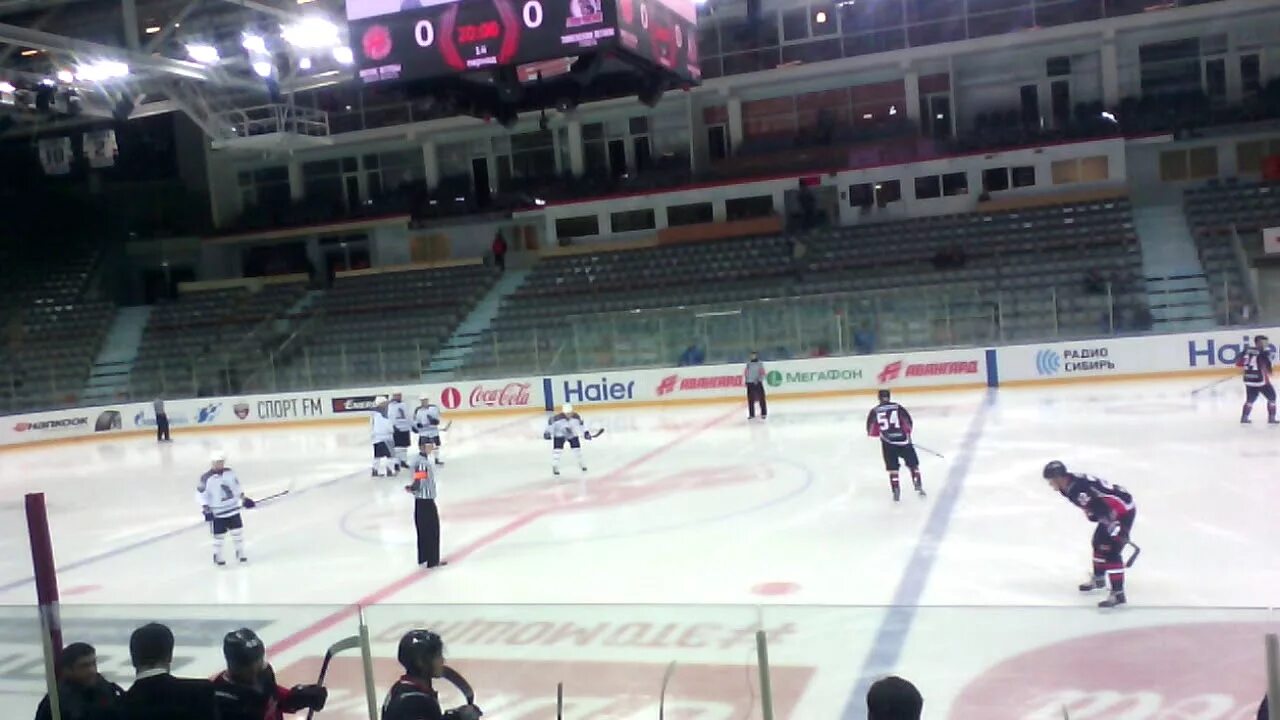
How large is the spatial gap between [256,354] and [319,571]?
17.4 meters

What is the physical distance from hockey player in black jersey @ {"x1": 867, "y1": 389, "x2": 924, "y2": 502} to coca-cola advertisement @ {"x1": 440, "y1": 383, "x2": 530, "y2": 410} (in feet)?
39.6

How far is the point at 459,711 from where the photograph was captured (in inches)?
131

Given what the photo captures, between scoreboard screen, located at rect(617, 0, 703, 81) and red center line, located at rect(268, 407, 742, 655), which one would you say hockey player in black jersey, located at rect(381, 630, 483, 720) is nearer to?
red center line, located at rect(268, 407, 742, 655)

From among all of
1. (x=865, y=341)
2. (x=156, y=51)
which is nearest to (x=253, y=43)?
(x=156, y=51)

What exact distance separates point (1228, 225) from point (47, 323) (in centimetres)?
2989

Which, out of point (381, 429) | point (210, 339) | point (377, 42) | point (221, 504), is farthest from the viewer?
point (210, 339)

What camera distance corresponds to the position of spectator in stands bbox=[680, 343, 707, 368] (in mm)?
20609

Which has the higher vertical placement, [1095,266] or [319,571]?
[1095,266]

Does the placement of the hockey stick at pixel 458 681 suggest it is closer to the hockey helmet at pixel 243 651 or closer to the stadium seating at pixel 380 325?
the hockey helmet at pixel 243 651

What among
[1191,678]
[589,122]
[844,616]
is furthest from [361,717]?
[589,122]

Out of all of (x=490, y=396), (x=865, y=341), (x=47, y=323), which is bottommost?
(x=490, y=396)

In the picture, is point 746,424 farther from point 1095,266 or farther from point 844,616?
point 844,616

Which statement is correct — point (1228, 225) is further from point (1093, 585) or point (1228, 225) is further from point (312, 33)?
point (312, 33)

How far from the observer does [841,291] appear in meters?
22.2
